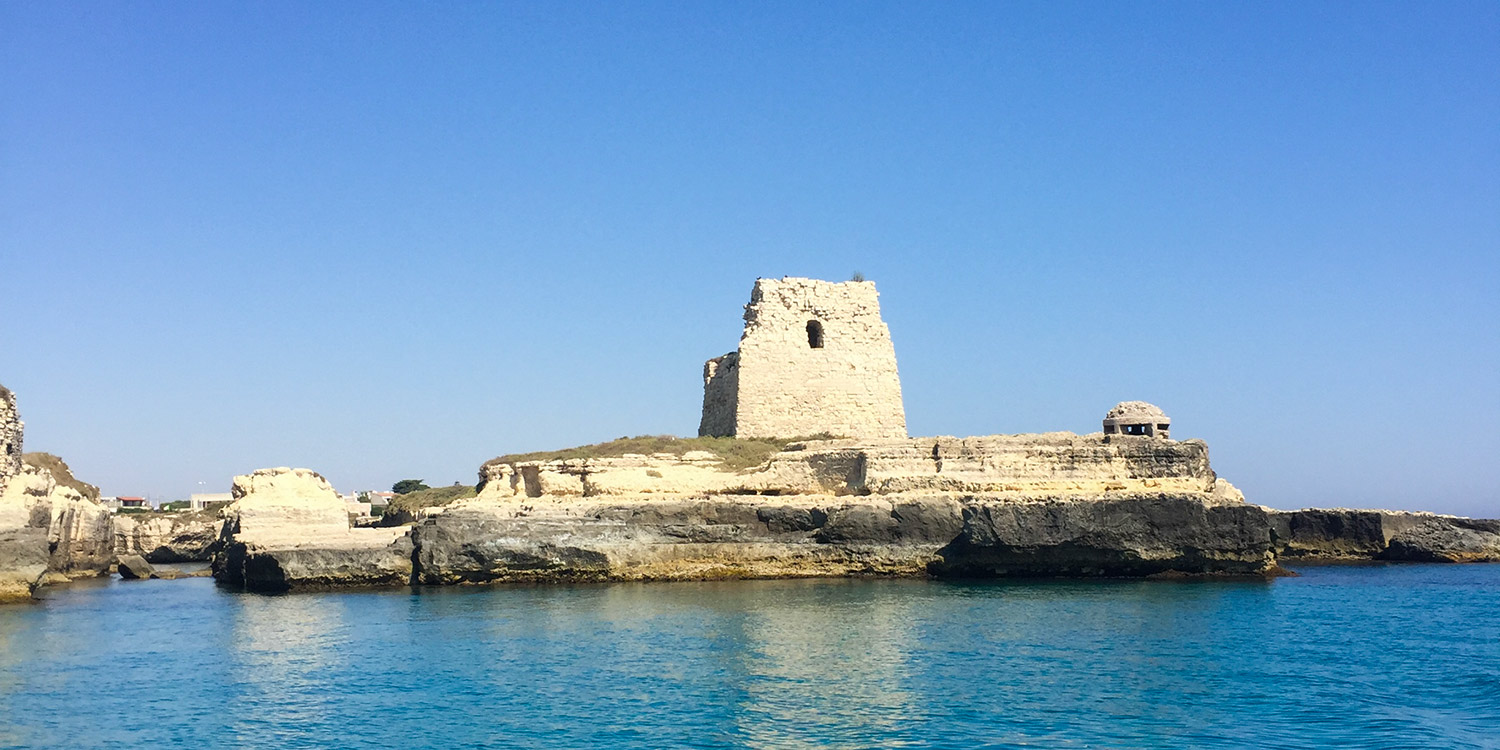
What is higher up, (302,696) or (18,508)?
(18,508)

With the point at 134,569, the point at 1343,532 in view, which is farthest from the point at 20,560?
the point at 1343,532

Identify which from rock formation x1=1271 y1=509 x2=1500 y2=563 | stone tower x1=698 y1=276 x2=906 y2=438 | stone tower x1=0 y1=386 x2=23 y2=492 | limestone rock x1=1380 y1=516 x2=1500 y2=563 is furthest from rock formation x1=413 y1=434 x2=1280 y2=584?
limestone rock x1=1380 y1=516 x2=1500 y2=563

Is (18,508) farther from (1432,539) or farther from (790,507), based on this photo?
(1432,539)

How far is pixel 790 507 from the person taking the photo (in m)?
23.8

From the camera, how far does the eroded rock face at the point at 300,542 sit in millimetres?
23125

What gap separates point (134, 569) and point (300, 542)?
7.37 metres

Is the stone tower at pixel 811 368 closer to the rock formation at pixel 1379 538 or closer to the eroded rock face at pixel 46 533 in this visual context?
the rock formation at pixel 1379 538

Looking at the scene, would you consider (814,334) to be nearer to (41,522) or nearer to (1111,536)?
(1111,536)

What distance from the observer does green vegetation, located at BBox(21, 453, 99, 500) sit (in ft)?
104

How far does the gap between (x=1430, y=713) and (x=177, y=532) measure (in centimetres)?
3273

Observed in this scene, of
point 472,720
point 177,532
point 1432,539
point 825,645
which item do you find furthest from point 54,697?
point 1432,539

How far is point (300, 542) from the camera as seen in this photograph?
24.0 metres

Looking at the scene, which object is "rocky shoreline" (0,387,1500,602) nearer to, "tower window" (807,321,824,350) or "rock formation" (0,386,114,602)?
"rock formation" (0,386,114,602)

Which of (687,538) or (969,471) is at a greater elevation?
(969,471)
